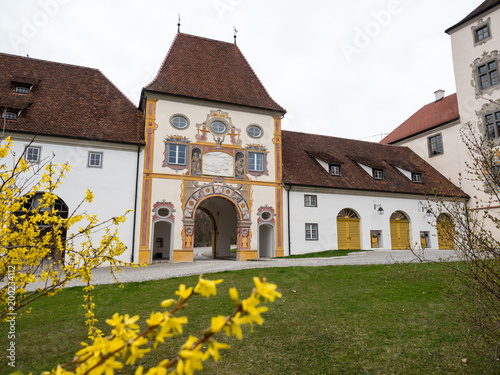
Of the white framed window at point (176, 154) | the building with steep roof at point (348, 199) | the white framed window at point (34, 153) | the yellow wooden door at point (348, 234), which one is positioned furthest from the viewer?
the yellow wooden door at point (348, 234)

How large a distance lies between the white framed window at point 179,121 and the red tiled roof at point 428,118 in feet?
69.4

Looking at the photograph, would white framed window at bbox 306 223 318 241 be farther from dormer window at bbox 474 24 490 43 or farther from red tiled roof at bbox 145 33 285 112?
dormer window at bbox 474 24 490 43

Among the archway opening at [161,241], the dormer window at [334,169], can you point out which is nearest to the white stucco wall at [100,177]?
the archway opening at [161,241]

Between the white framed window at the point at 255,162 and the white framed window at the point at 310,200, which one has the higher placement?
the white framed window at the point at 255,162

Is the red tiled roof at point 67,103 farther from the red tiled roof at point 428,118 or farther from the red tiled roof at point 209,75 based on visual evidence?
the red tiled roof at point 428,118

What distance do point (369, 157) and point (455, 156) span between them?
6.78 m

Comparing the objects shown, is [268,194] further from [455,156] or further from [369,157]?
[455,156]

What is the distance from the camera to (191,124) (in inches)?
808

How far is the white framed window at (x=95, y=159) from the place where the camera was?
18.5 m

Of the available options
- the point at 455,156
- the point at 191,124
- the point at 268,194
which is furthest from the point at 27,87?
the point at 455,156

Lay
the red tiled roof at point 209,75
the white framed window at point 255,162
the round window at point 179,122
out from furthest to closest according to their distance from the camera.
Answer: the white framed window at point 255,162, the red tiled roof at point 209,75, the round window at point 179,122

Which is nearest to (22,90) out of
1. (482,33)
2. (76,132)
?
(76,132)

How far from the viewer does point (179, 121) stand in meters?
20.4

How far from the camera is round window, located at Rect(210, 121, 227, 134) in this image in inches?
827
